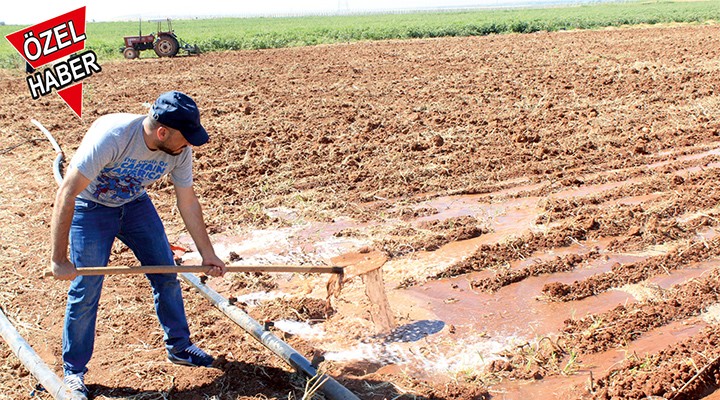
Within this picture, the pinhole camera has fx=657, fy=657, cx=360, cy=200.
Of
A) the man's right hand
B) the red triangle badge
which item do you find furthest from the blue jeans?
the red triangle badge

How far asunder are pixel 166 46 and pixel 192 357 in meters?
20.3

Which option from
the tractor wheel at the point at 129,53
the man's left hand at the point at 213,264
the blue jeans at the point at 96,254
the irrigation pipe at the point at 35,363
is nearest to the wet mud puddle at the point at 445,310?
the man's left hand at the point at 213,264

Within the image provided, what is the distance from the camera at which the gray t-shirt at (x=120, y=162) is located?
334 centimetres

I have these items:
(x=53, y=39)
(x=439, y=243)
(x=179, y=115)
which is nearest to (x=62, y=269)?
(x=179, y=115)

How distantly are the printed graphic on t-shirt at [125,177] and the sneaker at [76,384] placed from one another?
1.06 m

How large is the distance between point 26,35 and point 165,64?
7407mm

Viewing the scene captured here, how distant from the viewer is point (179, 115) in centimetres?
331

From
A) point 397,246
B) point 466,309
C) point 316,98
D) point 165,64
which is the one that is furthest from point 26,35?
point 466,309

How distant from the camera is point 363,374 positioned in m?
4.09

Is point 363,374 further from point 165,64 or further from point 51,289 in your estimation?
point 165,64

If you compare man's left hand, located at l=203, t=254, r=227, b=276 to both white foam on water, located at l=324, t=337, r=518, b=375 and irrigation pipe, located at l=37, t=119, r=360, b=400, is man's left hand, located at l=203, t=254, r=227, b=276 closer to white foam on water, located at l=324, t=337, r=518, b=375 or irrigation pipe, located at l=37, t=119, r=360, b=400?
irrigation pipe, located at l=37, t=119, r=360, b=400

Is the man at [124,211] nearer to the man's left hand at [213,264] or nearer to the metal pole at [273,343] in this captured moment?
the man's left hand at [213,264]

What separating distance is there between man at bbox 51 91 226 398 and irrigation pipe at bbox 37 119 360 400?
360 millimetres

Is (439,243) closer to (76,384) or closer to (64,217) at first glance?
(76,384)
